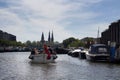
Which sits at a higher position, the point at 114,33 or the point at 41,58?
the point at 114,33

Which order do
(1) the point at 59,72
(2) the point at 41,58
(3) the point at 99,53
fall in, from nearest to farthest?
(1) the point at 59,72
(2) the point at 41,58
(3) the point at 99,53

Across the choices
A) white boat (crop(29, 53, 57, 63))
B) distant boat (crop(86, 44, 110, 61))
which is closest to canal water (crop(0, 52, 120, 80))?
Answer: white boat (crop(29, 53, 57, 63))

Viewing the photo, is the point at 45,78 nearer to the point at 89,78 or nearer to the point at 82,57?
the point at 89,78

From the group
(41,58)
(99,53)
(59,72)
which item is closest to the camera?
(59,72)

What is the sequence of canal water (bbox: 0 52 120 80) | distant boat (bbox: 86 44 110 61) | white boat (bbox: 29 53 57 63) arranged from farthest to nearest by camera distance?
distant boat (bbox: 86 44 110 61) < white boat (bbox: 29 53 57 63) < canal water (bbox: 0 52 120 80)

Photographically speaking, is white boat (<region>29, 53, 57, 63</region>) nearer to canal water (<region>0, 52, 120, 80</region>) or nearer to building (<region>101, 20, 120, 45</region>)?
canal water (<region>0, 52, 120, 80</region>)

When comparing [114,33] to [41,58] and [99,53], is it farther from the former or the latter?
[41,58]

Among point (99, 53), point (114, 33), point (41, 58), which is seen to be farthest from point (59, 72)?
point (114, 33)

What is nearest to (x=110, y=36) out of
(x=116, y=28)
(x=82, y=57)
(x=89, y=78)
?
(x=116, y=28)

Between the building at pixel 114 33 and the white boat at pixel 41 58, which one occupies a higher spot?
the building at pixel 114 33

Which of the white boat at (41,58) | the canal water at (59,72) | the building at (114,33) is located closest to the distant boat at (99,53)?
the white boat at (41,58)

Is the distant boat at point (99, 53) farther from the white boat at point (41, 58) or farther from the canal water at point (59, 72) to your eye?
the canal water at point (59, 72)

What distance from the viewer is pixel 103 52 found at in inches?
2694

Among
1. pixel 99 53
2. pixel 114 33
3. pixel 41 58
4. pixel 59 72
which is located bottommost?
pixel 59 72
